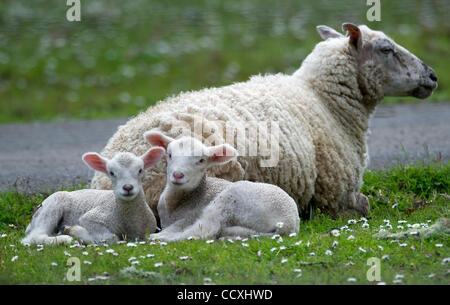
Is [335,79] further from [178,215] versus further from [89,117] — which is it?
[89,117]

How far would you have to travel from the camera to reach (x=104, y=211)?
630 centimetres

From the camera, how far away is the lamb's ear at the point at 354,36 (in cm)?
810

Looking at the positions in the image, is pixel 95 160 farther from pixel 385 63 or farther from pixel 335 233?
pixel 385 63

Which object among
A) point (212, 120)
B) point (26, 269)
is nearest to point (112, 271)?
point (26, 269)

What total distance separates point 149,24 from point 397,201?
51.9 ft

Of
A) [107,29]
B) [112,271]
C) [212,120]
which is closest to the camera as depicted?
[112,271]

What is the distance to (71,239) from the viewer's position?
6117 mm

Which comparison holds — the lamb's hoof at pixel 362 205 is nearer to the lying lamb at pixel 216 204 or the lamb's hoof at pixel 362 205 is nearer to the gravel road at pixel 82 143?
the gravel road at pixel 82 143

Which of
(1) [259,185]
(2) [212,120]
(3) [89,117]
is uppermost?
(2) [212,120]

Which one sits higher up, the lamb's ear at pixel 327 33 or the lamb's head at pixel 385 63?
the lamb's ear at pixel 327 33

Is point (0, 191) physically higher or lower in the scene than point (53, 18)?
lower

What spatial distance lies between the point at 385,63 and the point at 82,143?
251 inches

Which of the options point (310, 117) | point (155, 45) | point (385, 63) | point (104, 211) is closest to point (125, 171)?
point (104, 211)

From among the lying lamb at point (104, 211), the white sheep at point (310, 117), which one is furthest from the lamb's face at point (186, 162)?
A: the white sheep at point (310, 117)
